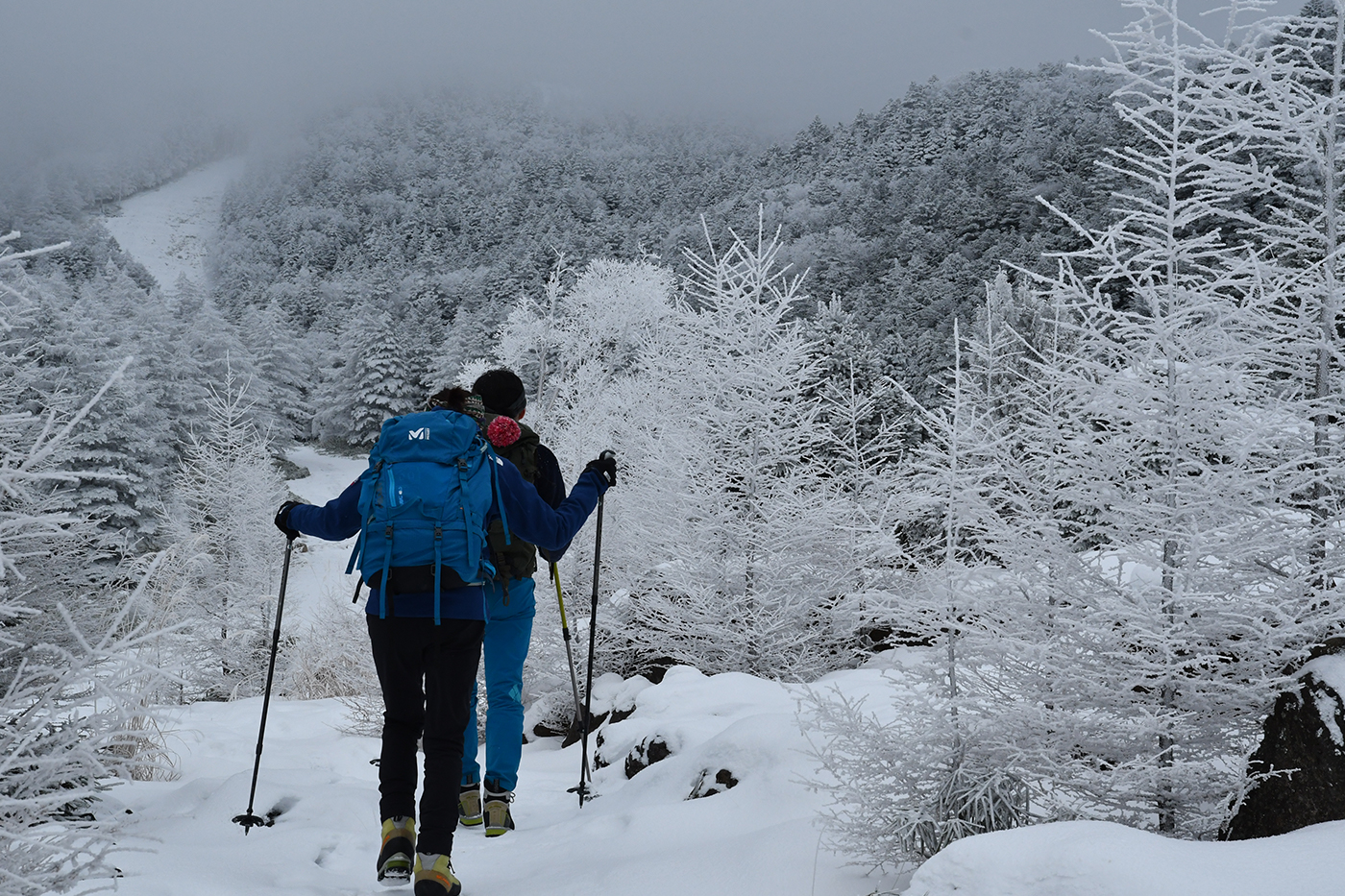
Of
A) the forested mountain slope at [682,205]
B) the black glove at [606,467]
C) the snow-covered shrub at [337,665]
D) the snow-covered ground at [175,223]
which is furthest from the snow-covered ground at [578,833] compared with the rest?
the snow-covered ground at [175,223]

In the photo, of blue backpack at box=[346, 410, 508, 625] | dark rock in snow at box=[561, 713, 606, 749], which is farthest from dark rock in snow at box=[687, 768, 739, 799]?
dark rock in snow at box=[561, 713, 606, 749]

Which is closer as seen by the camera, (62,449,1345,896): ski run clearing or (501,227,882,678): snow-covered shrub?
(62,449,1345,896): ski run clearing

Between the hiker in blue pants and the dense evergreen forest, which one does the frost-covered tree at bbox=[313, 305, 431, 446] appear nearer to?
the dense evergreen forest

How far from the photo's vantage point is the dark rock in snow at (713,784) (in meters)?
3.50

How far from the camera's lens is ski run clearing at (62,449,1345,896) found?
5.99 ft

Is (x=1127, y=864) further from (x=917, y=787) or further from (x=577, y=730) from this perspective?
(x=577, y=730)

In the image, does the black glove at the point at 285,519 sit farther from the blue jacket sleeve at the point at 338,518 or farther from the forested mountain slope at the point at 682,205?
the forested mountain slope at the point at 682,205

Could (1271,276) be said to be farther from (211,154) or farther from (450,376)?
(211,154)

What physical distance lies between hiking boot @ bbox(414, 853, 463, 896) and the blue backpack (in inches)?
29.7

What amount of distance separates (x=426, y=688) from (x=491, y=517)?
0.63 metres

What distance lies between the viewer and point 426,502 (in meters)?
2.80

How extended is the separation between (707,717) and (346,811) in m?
1.92

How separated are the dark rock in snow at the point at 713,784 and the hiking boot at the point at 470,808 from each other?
3.14ft

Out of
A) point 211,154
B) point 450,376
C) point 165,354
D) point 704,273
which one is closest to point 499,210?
point 450,376
